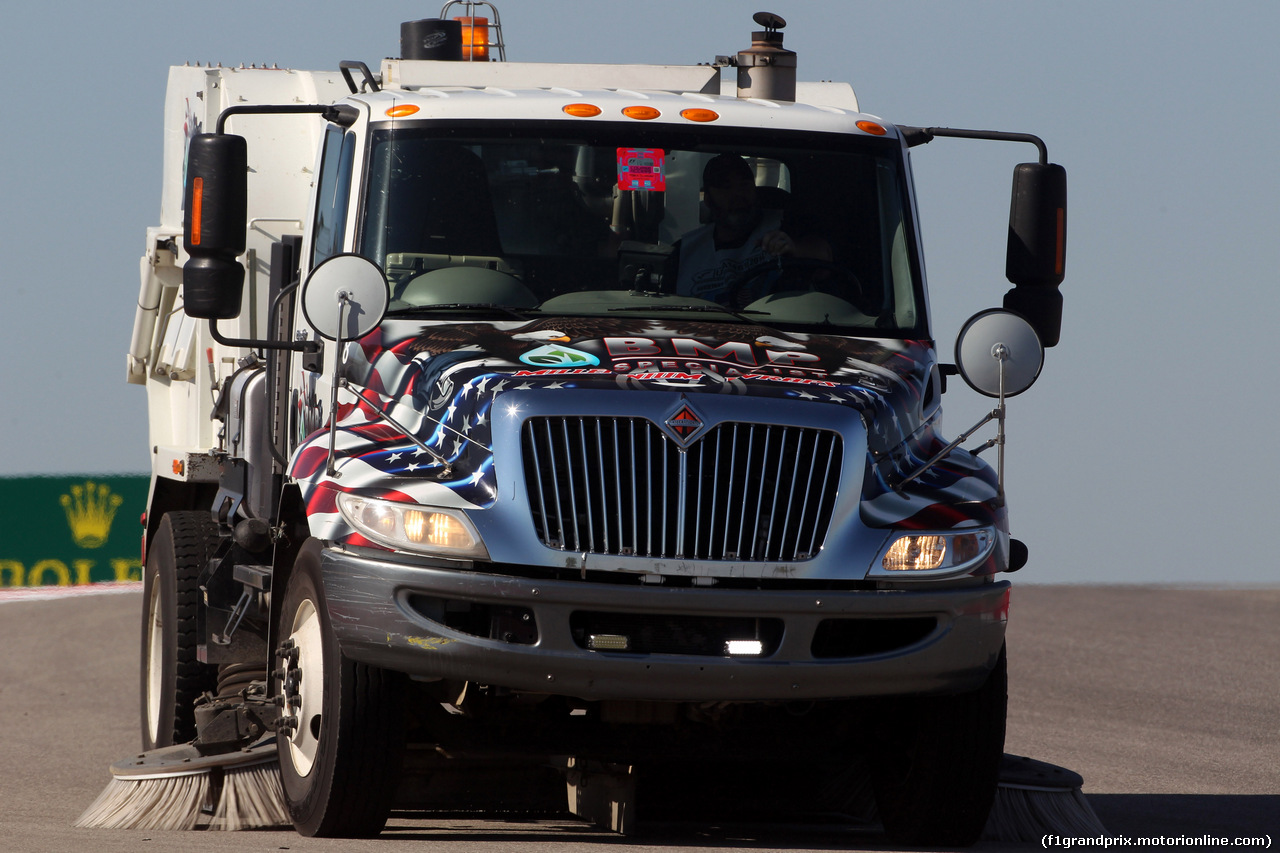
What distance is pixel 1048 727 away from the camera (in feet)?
42.1

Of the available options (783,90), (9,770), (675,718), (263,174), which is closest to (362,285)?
(675,718)

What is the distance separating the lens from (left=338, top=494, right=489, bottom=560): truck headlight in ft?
20.6

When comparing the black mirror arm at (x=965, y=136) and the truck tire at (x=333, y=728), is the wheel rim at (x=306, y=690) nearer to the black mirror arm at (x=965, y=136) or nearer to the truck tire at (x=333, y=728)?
the truck tire at (x=333, y=728)

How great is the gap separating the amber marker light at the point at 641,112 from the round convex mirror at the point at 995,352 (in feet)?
5.32

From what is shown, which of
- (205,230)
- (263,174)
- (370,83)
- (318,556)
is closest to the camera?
(318,556)

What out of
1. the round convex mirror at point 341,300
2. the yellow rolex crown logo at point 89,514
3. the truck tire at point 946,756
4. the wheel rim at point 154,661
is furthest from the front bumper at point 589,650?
the yellow rolex crown logo at point 89,514

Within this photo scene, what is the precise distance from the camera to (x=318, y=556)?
6.65 metres

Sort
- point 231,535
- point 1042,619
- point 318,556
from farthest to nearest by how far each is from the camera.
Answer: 1. point 1042,619
2. point 231,535
3. point 318,556

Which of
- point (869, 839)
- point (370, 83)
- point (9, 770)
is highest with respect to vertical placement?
point (370, 83)

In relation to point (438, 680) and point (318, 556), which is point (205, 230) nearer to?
point (318, 556)

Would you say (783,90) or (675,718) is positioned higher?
(783,90)

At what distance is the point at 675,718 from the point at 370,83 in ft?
10.5

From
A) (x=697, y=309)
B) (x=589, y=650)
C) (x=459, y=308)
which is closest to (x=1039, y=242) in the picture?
(x=697, y=309)

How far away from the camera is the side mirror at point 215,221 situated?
24.2ft
